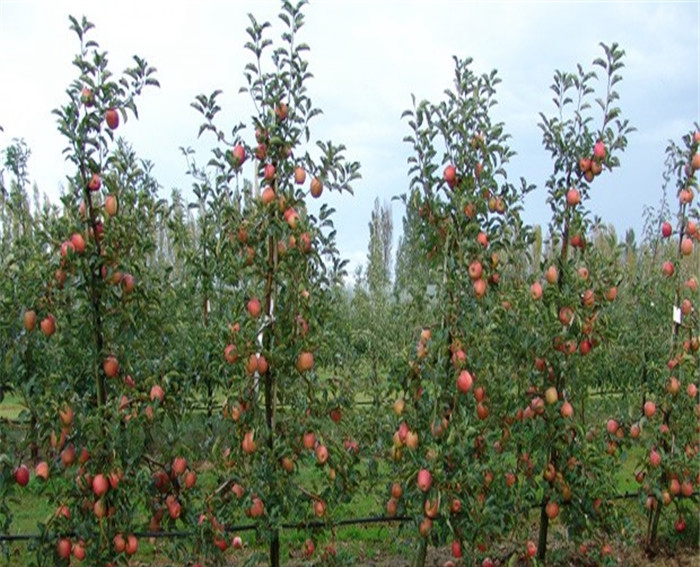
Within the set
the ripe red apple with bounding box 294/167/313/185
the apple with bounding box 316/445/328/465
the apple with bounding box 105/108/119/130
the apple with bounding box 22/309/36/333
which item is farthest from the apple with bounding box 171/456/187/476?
the apple with bounding box 105/108/119/130

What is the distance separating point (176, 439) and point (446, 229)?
1.67 metres

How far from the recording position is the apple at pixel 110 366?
3.21 m

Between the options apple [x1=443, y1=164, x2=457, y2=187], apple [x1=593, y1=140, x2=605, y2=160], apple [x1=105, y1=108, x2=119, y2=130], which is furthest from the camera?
apple [x1=593, y1=140, x2=605, y2=160]

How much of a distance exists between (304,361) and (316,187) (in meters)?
0.81

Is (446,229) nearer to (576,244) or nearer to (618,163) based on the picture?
(576,244)

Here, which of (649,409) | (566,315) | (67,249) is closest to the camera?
(67,249)

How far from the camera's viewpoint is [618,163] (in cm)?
402

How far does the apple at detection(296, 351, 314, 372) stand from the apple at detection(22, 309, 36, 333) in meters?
1.14

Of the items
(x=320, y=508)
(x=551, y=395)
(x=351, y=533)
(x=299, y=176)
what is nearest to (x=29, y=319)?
(x=299, y=176)

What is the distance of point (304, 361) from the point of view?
3.26m

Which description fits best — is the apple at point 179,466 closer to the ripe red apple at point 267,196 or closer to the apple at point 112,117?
the ripe red apple at point 267,196

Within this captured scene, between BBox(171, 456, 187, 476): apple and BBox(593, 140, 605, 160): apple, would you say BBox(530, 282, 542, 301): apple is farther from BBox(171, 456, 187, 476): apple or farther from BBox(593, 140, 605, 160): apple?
BBox(171, 456, 187, 476): apple

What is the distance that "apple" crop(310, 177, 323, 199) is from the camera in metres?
3.39

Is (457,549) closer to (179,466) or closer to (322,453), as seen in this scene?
(322,453)
